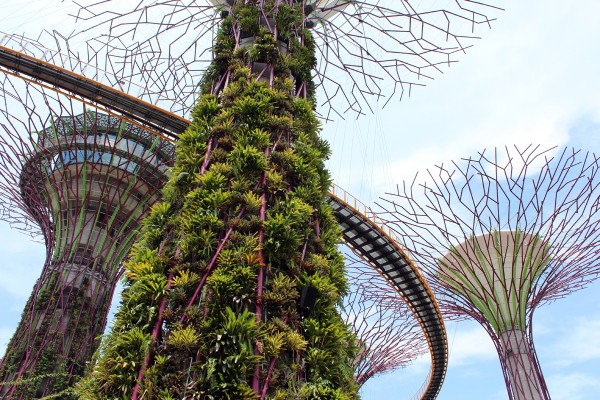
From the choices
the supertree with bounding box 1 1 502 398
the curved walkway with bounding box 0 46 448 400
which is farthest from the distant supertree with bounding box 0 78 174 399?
the supertree with bounding box 1 1 502 398

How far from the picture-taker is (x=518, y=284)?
536 inches

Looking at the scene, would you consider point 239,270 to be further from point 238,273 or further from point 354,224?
point 354,224

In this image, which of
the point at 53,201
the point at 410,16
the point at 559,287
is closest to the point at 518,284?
the point at 559,287

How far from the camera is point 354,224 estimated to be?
18172mm

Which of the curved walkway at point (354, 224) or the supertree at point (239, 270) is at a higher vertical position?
the curved walkway at point (354, 224)

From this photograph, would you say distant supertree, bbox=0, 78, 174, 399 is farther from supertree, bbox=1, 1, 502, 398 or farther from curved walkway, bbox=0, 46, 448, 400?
supertree, bbox=1, 1, 502, 398

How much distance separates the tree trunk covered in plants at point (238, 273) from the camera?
3.16m

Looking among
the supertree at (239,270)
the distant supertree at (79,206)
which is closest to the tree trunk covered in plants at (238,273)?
the supertree at (239,270)

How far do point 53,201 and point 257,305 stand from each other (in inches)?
572

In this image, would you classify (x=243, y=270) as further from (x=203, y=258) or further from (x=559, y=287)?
(x=559, y=287)

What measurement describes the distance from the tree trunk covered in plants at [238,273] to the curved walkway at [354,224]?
219 cm

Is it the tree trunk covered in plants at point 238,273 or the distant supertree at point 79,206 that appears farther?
the distant supertree at point 79,206

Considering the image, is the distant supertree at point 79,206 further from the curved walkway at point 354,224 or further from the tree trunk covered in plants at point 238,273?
the tree trunk covered in plants at point 238,273

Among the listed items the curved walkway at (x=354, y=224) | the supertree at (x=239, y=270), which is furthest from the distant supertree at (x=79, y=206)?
the supertree at (x=239, y=270)
